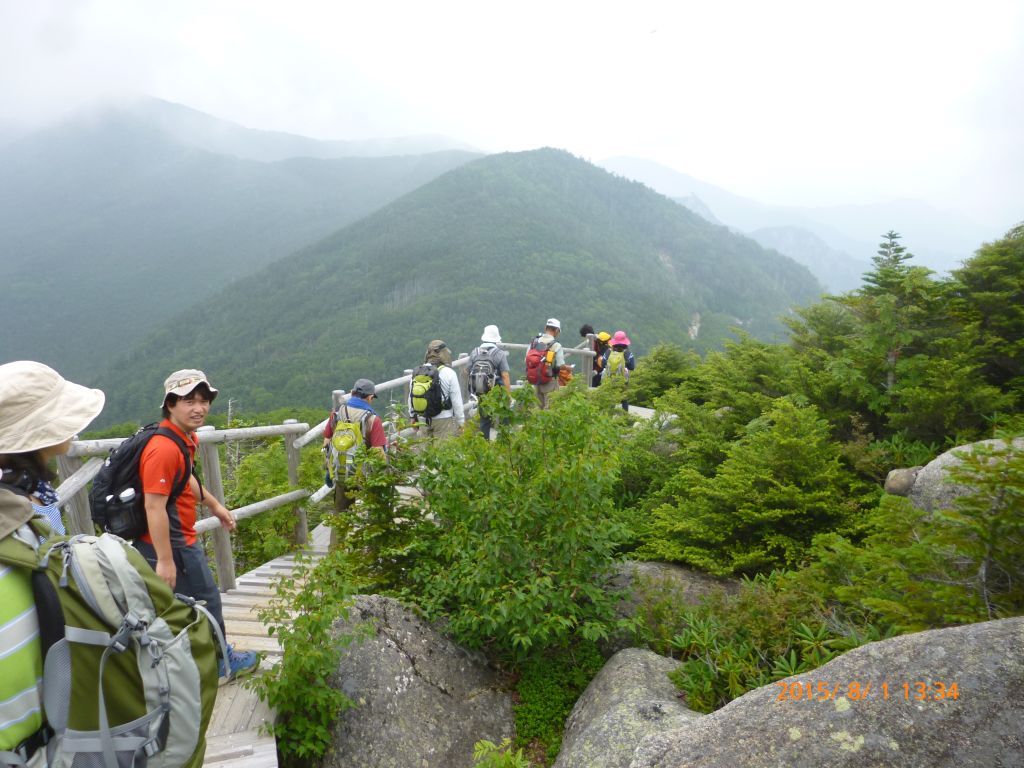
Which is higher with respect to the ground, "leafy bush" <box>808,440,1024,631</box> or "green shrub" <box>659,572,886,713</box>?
"leafy bush" <box>808,440,1024,631</box>

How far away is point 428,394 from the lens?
20.4 feet

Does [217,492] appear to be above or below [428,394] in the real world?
below

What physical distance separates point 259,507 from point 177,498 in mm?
2173

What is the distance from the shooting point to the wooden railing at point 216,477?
3131mm

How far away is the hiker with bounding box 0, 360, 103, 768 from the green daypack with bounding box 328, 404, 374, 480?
9.57 feet

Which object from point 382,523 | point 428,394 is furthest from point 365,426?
point 428,394

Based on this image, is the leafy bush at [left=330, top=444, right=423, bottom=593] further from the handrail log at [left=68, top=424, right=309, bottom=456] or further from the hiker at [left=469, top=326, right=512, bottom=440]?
the hiker at [left=469, top=326, right=512, bottom=440]

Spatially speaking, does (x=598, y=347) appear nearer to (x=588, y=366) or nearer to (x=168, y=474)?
(x=588, y=366)

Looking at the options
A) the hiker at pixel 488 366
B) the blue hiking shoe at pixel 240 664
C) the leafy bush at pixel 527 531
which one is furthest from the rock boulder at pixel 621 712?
the hiker at pixel 488 366

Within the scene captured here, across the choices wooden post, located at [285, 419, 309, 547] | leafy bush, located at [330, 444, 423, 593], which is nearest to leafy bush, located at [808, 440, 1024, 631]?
leafy bush, located at [330, 444, 423, 593]

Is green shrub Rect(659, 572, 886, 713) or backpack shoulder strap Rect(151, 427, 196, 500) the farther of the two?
green shrub Rect(659, 572, 886, 713)

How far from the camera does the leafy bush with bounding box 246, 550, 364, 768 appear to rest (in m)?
2.90

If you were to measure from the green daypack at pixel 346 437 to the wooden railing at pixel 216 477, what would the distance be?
19.2 inches
